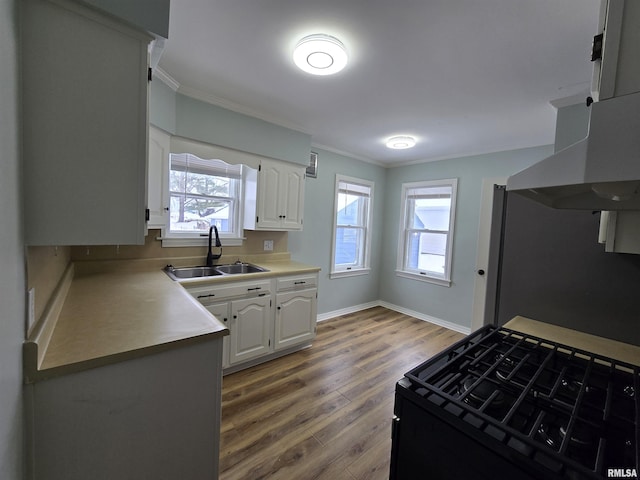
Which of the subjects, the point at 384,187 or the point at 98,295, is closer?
the point at 98,295

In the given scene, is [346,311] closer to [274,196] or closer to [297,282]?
[297,282]

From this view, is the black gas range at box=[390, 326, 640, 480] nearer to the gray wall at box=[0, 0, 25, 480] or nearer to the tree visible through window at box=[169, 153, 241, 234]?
the gray wall at box=[0, 0, 25, 480]

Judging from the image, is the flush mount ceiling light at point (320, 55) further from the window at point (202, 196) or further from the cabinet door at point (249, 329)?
the cabinet door at point (249, 329)

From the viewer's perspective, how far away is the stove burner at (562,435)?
654 millimetres

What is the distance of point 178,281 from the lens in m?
2.04

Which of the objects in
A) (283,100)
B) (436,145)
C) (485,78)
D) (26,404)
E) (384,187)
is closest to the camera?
(26,404)

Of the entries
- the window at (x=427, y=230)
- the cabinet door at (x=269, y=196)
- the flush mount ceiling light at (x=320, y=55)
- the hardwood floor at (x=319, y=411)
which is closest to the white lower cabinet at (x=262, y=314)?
the hardwood floor at (x=319, y=411)

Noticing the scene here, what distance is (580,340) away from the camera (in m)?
1.32

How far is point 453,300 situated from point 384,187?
2.10m

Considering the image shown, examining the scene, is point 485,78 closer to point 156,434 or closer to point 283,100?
point 283,100

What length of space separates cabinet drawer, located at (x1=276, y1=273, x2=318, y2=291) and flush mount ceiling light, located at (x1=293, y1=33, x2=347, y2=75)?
5.95 ft

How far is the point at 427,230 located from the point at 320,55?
124 inches

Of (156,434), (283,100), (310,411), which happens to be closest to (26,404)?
(156,434)

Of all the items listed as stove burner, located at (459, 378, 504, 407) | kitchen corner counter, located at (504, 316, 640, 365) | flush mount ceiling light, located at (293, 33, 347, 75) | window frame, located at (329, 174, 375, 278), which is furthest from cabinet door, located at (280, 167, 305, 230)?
stove burner, located at (459, 378, 504, 407)
